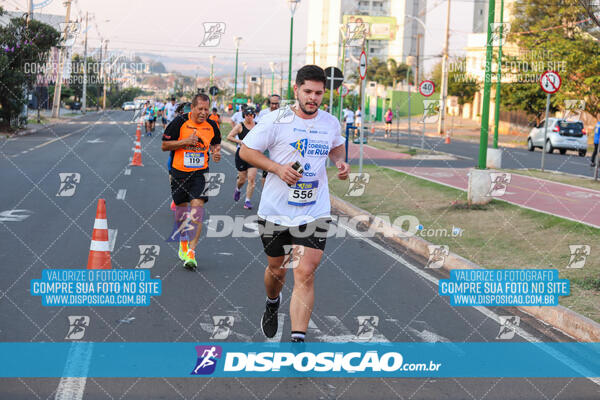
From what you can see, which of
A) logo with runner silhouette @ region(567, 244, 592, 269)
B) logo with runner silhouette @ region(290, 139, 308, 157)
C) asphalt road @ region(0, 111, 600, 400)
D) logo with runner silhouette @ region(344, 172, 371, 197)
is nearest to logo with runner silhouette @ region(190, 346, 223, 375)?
asphalt road @ region(0, 111, 600, 400)

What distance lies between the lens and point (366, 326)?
22.4 ft

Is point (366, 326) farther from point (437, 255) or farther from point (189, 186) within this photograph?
point (437, 255)

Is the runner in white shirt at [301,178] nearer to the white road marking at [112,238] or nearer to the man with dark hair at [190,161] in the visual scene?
the man with dark hair at [190,161]

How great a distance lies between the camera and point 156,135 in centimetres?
4191

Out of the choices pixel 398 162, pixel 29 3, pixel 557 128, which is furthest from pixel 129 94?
pixel 398 162

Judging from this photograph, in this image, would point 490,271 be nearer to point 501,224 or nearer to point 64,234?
point 501,224

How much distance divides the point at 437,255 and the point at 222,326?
4.44 m

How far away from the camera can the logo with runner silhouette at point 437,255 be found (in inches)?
396

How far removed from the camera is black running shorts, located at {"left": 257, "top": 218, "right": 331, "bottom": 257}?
583 cm

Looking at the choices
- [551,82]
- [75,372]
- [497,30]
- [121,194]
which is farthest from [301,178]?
[551,82]

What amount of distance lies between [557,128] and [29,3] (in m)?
27.5

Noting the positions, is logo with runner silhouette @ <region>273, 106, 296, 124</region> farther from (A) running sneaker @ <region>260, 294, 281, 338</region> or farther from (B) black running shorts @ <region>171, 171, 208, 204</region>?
(B) black running shorts @ <region>171, 171, 208, 204</region>

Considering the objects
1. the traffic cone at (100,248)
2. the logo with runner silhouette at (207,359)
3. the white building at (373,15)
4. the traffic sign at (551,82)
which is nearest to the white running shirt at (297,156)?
the logo with runner silhouette at (207,359)

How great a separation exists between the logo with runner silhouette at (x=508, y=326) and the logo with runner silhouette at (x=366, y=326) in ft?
3.42
